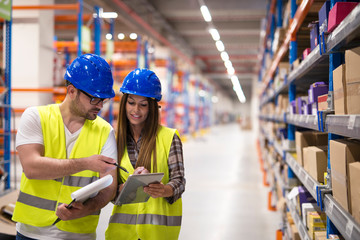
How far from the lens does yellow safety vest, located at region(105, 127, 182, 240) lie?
1897 mm

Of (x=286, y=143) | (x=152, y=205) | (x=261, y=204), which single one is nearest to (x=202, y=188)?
(x=261, y=204)

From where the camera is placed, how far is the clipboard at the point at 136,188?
1.61 metres

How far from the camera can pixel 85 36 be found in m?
6.79

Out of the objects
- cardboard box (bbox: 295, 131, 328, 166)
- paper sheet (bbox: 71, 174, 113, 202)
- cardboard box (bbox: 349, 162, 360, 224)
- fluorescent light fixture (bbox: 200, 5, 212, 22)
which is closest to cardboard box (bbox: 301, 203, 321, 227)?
cardboard box (bbox: 295, 131, 328, 166)

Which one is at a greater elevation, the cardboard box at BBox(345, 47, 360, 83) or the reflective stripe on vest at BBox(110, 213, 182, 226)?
the cardboard box at BBox(345, 47, 360, 83)

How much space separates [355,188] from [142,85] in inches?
46.8

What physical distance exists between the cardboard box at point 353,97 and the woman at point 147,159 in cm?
91

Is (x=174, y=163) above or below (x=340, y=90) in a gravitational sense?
below

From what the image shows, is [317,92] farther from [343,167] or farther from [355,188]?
[355,188]

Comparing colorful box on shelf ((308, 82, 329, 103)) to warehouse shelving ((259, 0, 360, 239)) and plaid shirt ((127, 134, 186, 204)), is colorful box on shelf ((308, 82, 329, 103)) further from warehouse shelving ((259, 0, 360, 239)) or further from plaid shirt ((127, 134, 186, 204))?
plaid shirt ((127, 134, 186, 204))

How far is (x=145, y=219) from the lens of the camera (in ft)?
6.29

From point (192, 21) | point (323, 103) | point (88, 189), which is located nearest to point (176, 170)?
point (88, 189)

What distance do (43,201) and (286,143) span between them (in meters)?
2.85

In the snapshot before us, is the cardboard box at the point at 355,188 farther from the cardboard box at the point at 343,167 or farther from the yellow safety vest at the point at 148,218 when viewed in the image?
the yellow safety vest at the point at 148,218
